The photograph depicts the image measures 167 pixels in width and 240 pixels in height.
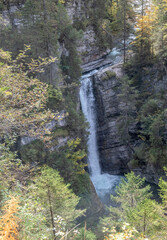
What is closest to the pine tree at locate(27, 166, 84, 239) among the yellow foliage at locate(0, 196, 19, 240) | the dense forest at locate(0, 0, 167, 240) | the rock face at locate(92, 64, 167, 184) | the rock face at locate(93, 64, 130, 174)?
the dense forest at locate(0, 0, 167, 240)

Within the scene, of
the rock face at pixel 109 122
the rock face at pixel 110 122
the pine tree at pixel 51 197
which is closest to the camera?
the pine tree at pixel 51 197

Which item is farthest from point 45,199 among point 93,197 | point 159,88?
point 159,88

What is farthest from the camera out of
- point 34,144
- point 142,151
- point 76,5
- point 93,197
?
point 76,5

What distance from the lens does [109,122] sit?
22797 mm

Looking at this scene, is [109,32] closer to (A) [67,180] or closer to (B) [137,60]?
(B) [137,60]

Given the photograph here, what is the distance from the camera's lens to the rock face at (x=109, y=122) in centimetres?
2247

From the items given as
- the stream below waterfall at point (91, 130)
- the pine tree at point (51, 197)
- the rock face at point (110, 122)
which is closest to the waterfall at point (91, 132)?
the stream below waterfall at point (91, 130)

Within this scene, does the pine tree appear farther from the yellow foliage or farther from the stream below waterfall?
the stream below waterfall

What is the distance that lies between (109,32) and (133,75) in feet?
37.1

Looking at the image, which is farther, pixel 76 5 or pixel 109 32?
pixel 109 32

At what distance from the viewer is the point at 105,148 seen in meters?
23.2

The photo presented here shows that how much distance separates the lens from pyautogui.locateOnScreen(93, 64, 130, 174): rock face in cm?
2247

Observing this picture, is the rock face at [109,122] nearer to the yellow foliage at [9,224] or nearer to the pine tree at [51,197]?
the pine tree at [51,197]

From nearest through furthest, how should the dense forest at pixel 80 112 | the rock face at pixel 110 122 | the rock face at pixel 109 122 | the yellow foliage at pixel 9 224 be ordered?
the yellow foliage at pixel 9 224
the dense forest at pixel 80 112
the rock face at pixel 110 122
the rock face at pixel 109 122
